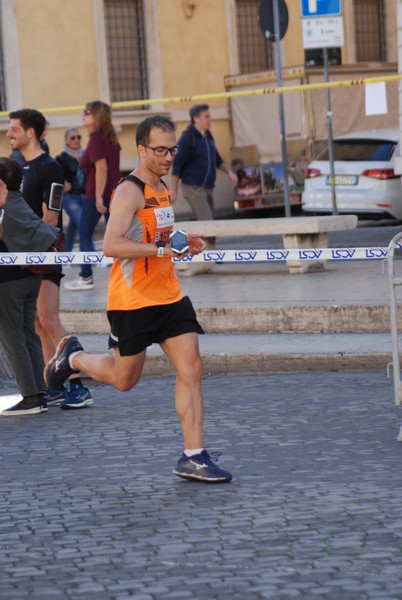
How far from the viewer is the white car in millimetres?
22281

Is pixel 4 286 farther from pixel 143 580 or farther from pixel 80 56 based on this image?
pixel 80 56

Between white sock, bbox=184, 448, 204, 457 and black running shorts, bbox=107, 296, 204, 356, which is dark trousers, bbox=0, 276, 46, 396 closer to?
black running shorts, bbox=107, 296, 204, 356

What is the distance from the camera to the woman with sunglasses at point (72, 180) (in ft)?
55.6

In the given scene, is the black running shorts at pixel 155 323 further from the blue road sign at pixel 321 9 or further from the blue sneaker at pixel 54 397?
the blue road sign at pixel 321 9

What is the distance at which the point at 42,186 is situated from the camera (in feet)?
32.5

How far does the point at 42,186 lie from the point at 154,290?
8.74 feet

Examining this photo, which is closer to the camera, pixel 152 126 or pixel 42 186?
pixel 152 126

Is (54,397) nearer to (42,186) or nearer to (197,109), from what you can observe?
(42,186)

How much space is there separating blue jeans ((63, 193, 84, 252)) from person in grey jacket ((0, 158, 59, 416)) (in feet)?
23.2

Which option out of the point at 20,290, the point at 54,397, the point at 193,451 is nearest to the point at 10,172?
the point at 20,290

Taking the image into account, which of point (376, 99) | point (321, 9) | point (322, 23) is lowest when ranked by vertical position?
point (376, 99)

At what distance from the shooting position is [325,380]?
10461 millimetres

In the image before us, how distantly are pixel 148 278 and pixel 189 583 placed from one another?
2336 mm

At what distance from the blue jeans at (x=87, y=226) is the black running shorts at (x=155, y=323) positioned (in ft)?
24.6
